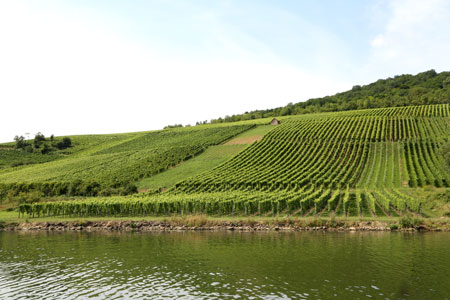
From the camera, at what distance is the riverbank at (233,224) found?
4422cm

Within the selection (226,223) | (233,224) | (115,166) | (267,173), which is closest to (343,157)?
(267,173)

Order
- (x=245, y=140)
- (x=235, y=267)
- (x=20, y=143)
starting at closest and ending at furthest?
1. (x=235, y=267)
2. (x=245, y=140)
3. (x=20, y=143)

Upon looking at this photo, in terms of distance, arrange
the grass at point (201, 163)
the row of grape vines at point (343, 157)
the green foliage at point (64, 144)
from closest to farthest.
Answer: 1. the row of grape vines at point (343, 157)
2. the grass at point (201, 163)
3. the green foliage at point (64, 144)

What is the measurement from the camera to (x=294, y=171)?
77250 mm

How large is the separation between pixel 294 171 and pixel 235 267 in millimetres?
50214

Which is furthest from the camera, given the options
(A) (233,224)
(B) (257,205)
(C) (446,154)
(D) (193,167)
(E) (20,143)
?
(E) (20,143)

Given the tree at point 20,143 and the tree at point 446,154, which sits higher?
the tree at point 20,143

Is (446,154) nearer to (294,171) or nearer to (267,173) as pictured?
(294,171)

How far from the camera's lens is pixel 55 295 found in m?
23.2

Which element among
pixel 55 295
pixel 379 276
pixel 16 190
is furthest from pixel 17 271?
pixel 16 190

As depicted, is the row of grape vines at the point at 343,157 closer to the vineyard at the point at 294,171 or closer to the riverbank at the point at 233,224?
the vineyard at the point at 294,171

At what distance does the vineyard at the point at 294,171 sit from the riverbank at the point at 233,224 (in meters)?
4.40

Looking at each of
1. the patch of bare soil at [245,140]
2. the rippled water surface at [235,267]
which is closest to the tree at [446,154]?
the rippled water surface at [235,267]

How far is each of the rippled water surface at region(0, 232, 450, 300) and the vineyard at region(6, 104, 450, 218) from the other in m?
12.7
